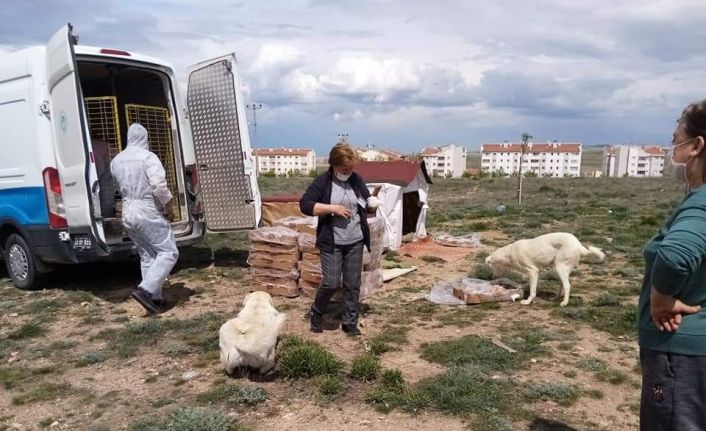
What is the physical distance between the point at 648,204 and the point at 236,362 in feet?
54.5

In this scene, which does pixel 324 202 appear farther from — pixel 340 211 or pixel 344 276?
pixel 344 276

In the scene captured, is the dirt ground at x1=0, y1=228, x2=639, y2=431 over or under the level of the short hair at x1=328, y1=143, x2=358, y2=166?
under

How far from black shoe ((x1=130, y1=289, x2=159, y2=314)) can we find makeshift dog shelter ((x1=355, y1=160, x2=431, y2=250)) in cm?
422

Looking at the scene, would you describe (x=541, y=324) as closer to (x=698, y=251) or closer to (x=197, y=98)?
(x=698, y=251)

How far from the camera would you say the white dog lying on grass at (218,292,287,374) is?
3947 mm

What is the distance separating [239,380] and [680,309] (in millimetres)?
3236

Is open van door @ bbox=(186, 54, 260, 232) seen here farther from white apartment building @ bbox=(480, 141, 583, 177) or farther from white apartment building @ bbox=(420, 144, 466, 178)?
white apartment building @ bbox=(480, 141, 583, 177)

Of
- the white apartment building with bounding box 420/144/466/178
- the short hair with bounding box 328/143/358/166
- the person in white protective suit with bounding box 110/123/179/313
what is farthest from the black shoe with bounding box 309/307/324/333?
the white apartment building with bounding box 420/144/466/178

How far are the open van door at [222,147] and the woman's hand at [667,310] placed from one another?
19.7 ft

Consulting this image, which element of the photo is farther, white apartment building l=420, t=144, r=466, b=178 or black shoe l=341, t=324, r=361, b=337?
white apartment building l=420, t=144, r=466, b=178

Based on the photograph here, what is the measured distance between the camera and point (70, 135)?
5.77m

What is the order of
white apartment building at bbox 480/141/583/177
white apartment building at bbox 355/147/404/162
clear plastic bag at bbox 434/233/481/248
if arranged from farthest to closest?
white apartment building at bbox 480/141/583/177
white apartment building at bbox 355/147/404/162
clear plastic bag at bbox 434/233/481/248

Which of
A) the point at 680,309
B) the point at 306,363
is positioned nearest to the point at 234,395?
the point at 306,363

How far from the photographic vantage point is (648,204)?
1672 cm
